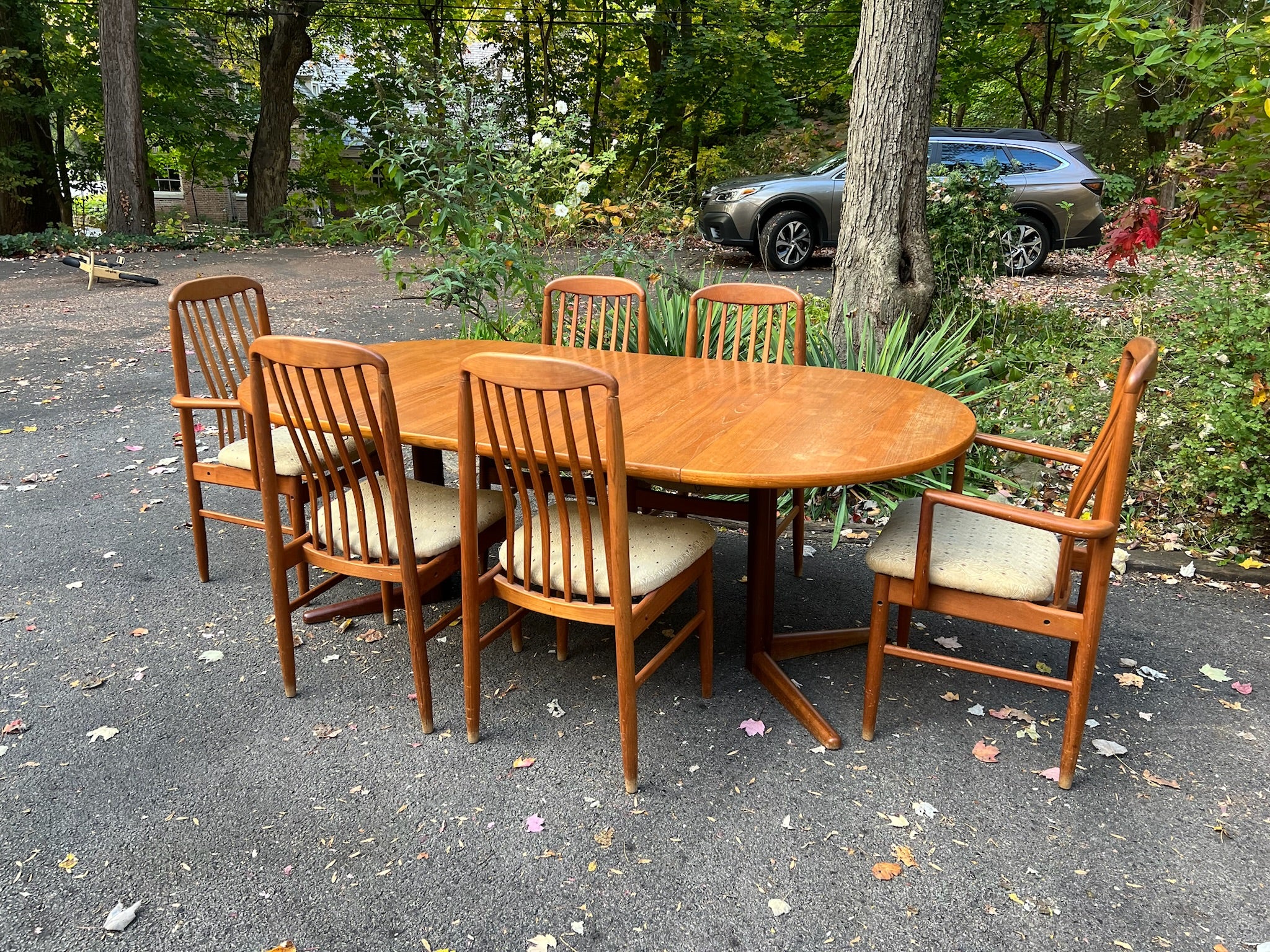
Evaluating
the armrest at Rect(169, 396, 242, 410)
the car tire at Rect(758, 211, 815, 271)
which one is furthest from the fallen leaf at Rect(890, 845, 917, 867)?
the car tire at Rect(758, 211, 815, 271)

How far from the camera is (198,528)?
3223 millimetres

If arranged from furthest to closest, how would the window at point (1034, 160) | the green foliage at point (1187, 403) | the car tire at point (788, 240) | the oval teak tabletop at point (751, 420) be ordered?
1. the car tire at point (788, 240)
2. the window at point (1034, 160)
3. the green foliage at point (1187, 403)
4. the oval teak tabletop at point (751, 420)

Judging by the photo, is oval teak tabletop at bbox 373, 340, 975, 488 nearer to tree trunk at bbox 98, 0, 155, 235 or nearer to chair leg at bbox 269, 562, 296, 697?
chair leg at bbox 269, 562, 296, 697

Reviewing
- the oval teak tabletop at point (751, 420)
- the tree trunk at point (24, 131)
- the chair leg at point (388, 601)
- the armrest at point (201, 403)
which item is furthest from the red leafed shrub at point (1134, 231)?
the tree trunk at point (24, 131)

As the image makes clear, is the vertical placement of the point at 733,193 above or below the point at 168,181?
below

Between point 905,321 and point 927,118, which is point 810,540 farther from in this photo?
point 927,118

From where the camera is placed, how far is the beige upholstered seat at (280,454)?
2.92 metres

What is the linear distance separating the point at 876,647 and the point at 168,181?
27500 mm

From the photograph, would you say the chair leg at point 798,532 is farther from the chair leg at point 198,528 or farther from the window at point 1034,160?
the window at point 1034,160

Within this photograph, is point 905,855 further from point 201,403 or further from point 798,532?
point 201,403

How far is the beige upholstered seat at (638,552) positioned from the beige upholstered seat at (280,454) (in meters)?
0.96

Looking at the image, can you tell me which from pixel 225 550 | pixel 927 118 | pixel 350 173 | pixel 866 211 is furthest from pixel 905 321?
pixel 350 173

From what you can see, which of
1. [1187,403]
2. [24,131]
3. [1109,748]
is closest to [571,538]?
[1109,748]

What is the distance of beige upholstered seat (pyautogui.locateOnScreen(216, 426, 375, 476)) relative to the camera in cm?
292
